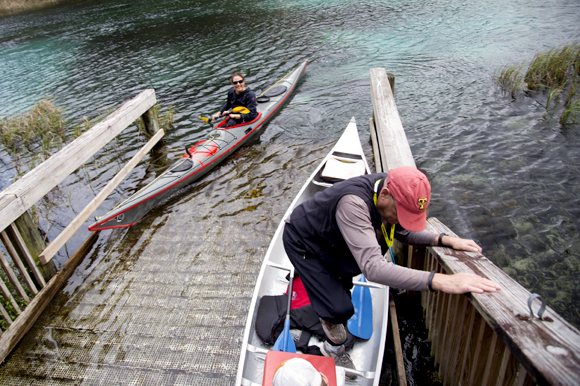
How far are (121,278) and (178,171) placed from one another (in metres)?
2.42

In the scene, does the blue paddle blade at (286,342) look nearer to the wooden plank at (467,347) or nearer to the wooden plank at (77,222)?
the wooden plank at (467,347)

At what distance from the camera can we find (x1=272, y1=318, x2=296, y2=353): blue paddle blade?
2947 mm

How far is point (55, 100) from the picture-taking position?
11172 mm

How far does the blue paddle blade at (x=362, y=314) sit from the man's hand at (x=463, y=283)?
1349mm

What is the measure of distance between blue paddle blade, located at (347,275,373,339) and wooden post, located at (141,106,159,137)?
6435 mm

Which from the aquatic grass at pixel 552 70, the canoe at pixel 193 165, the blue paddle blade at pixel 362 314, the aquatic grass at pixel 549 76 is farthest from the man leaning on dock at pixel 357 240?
the aquatic grass at pixel 552 70

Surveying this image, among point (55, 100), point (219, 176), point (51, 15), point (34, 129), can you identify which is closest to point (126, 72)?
point (55, 100)

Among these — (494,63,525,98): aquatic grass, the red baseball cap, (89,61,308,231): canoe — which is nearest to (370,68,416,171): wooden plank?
the red baseball cap

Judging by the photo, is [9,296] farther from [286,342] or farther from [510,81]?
Answer: [510,81]

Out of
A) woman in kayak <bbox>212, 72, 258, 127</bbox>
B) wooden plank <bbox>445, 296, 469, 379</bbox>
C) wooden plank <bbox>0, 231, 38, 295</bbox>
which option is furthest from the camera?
woman in kayak <bbox>212, 72, 258, 127</bbox>

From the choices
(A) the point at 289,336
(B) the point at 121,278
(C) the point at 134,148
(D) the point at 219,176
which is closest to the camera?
(A) the point at 289,336

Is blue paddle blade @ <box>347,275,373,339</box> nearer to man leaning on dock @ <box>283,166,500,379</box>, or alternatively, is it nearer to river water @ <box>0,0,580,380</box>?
man leaning on dock @ <box>283,166,500,379</box>

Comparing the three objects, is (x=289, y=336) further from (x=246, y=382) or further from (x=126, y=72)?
(x=126, y=72)

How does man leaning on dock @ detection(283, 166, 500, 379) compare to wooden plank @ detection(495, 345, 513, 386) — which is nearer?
→ wooden plank @ detection(495, 345, 513, 386)
